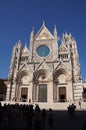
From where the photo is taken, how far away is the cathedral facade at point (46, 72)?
27311 mm

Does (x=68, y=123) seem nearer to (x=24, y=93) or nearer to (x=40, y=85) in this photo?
(x=40, y=85)

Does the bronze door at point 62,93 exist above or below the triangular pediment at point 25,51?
below

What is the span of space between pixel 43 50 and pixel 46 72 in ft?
17.1

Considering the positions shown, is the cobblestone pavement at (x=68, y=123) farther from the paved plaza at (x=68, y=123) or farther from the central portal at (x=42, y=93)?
the central portal at (x=42, y=93)

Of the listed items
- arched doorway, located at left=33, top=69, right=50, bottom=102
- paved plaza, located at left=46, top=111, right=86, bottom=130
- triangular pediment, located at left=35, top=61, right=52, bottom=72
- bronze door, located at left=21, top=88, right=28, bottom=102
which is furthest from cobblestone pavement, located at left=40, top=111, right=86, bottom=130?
triangular pediment, located at left=35, top=61, right=52, bottom=72

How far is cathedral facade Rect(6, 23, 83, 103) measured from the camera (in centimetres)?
2731

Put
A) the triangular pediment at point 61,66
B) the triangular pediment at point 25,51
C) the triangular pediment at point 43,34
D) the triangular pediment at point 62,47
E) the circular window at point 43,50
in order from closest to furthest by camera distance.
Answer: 1. the triangular pediment at point 61,66
2. the triangular pediment at point 62,47
3. the circular window at point 43,50
4. the triangular pediment at point 25,51
5. the triangular pediment at point 43,34

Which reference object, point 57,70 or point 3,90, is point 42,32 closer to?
point 57,70

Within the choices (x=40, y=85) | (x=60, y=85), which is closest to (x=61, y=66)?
(x=60, y=85)

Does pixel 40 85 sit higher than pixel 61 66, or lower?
lower

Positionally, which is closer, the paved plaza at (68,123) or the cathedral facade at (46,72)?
the paved plaza at (68,123)

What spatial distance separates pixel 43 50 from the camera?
32.0 meters

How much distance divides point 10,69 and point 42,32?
1115 centimetres

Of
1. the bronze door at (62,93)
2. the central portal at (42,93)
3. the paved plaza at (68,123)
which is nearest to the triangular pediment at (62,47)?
the bronze door at (62,93)
